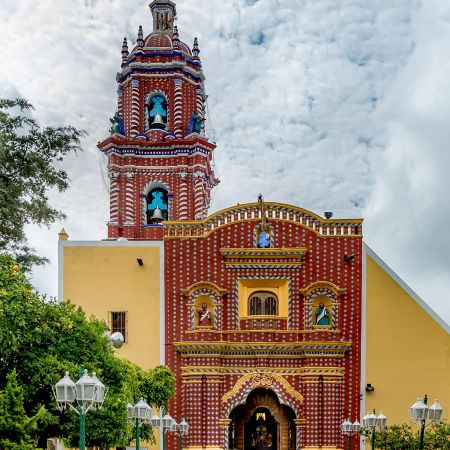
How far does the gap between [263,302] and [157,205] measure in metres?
6.46

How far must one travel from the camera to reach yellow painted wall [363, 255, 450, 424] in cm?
2517

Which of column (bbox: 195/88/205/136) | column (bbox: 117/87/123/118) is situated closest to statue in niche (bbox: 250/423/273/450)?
column (bbox: 195/88/205/136)

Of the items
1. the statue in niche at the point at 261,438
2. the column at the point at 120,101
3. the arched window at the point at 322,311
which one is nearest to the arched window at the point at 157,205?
the column at the point at 120,101

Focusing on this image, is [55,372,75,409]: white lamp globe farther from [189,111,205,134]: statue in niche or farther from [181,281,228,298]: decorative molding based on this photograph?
[189,111,205,134]: statue in niche

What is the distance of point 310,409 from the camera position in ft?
81.4

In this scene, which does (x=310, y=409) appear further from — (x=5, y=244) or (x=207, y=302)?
(x=5, y=244)

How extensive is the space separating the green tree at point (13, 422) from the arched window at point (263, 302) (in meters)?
14.3

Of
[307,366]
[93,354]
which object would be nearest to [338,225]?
[307,366]

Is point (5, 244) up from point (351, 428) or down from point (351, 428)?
up

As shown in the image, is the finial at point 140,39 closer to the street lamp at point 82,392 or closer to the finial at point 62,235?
the finial at point 62,235

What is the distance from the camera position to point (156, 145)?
1172 inches

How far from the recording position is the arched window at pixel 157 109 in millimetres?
30500

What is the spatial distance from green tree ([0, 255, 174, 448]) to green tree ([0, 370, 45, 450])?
3.46ft

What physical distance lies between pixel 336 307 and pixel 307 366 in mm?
2163
